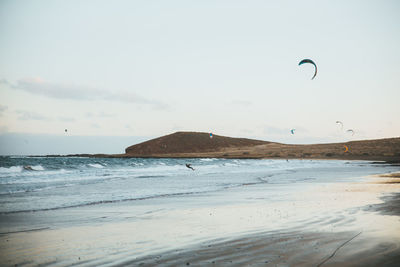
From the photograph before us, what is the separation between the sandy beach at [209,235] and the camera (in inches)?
194

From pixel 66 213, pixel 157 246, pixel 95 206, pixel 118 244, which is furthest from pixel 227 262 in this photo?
pixel 95 206

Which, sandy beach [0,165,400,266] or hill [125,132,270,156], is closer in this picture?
sandy beach [0,165,400,266]

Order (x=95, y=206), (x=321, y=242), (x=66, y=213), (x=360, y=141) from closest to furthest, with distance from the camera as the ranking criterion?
(x=321, y=242) < (x=66, y=213) < (x=95, y=206) < (x=360, y=141)

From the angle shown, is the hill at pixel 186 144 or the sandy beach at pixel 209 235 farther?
the hill at pixel 186 144

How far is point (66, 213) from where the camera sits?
9.73 m

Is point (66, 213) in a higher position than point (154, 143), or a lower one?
lower

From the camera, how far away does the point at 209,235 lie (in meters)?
6.55

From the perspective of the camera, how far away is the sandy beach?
493 centimetres

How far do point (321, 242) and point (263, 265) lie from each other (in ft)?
5.43

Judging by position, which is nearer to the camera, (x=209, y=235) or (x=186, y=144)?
(x=209, y=235)

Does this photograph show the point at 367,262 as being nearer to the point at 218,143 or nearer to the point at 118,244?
the point at 118,244

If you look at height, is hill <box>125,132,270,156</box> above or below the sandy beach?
above

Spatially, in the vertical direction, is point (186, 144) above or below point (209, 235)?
above

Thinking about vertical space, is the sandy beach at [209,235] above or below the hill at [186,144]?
below
